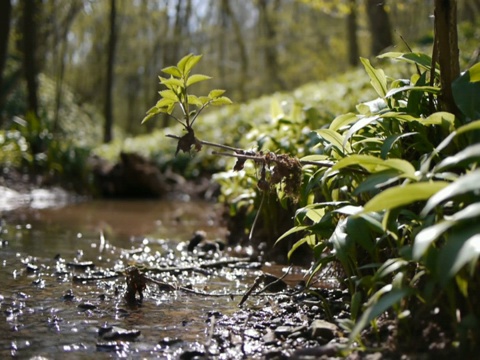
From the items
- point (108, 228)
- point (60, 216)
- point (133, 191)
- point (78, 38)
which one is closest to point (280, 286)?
point (108, 228)

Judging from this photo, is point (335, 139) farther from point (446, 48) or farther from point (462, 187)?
point (462, 187)

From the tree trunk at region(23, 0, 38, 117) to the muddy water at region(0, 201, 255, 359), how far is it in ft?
22.3

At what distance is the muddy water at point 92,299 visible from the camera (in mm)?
2127

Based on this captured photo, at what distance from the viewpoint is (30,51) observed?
39.0ft

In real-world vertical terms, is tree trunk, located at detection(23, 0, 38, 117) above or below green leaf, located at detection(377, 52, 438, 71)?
above

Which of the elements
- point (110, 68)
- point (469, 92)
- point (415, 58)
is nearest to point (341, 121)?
point (415, 58)

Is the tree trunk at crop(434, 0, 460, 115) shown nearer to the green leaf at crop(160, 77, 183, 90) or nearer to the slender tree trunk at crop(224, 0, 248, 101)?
the green leaf at crop(160, 77, 183, 90)

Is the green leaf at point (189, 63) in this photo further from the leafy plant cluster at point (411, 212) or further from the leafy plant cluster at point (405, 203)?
the leafy plant cluster at point (411, 212)

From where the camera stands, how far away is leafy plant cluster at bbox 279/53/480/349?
153 cm

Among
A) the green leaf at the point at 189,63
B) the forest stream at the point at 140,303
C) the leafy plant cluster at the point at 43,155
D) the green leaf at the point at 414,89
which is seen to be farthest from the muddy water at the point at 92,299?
the leafy plant cluster at the point at 43,155

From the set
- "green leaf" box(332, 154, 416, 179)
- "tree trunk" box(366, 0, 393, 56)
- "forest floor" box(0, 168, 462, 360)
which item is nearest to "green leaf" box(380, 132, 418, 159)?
"green leaf" box(332, 154, 416, 179)

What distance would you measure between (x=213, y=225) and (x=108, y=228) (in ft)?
→ 3.58

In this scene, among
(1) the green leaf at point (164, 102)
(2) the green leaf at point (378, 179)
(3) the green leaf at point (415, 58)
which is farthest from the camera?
(3) the green leaf at point (415, 58)

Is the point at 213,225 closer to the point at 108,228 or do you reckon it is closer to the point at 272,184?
the point at 108,228
